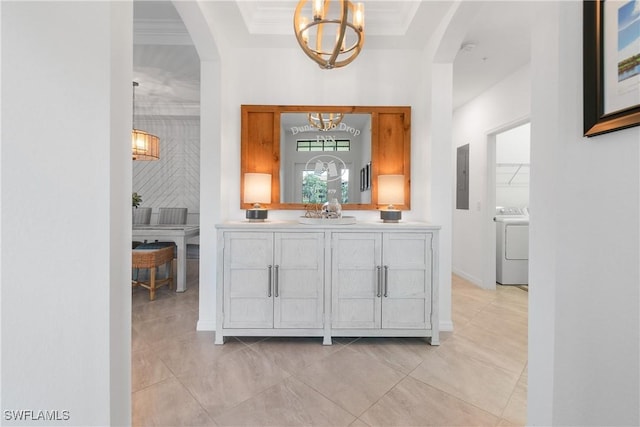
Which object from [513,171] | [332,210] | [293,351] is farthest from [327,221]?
[513,171]

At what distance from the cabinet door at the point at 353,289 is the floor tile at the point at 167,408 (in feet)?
3.56

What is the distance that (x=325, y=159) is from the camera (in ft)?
8.93

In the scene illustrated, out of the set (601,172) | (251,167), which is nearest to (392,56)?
(251,167)

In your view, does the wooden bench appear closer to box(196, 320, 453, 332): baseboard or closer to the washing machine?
box(196, 320, 453, 332): baseboard

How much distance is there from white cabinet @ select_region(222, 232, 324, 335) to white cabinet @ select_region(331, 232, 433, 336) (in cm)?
17

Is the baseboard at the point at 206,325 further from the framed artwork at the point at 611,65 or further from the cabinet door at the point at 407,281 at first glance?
the framed artwork at the point at 611,65

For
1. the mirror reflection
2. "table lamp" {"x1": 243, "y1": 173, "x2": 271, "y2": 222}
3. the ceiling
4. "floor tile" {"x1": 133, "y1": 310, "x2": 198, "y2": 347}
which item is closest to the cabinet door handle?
the mirror reflection

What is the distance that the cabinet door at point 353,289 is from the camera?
219cm

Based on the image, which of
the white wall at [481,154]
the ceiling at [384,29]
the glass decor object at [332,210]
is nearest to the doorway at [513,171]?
the white wall at [481,154]

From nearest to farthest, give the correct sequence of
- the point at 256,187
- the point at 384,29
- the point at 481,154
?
the point at 384,29 < the point at 256,187 < the point at 481,154

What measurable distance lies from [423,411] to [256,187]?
209 cm

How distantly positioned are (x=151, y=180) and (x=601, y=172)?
6392mm

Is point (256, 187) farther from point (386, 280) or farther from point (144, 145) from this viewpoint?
point (144, 145)

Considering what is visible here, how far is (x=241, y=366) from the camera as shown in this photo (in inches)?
74.1
